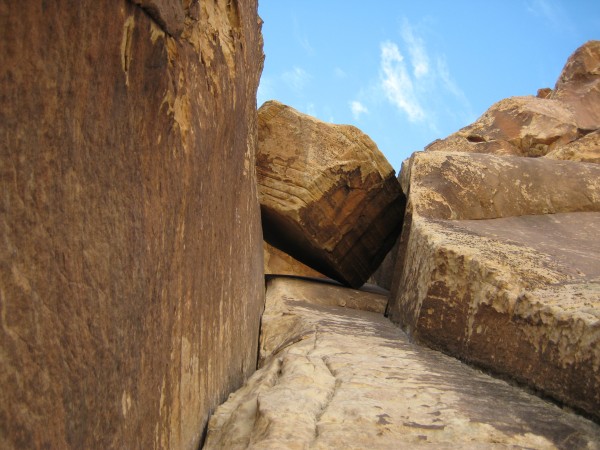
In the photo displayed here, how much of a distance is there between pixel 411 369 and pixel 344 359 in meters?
0.25

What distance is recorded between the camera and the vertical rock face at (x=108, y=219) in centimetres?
95

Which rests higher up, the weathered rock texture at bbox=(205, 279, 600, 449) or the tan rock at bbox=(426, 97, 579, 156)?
the tan rock at bbox=(426, 97, 579, 156)

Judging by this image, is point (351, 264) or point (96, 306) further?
point (351, 264)

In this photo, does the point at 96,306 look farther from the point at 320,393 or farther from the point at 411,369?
the point at 411,369

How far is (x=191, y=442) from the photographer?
6.00 feet

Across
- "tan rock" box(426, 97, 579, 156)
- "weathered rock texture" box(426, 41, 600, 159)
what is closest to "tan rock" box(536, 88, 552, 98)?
"weathered rock texture" box(426, 41, 600, 159)

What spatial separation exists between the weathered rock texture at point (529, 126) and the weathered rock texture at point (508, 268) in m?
4.20

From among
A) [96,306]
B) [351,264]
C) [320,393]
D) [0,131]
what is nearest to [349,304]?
[351,264]

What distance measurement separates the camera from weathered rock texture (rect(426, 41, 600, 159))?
8773 mm

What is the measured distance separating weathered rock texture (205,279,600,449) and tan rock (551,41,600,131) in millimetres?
9109

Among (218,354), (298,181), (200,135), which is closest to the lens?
(200,135)

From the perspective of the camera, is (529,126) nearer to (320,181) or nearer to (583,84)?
(583,84)

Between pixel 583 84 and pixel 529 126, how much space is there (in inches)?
105

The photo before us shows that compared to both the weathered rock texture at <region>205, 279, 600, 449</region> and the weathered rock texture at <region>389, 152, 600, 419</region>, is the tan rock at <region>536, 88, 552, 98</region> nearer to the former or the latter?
the weathered rock texture at <region>389, 152, 600, 419</region>
